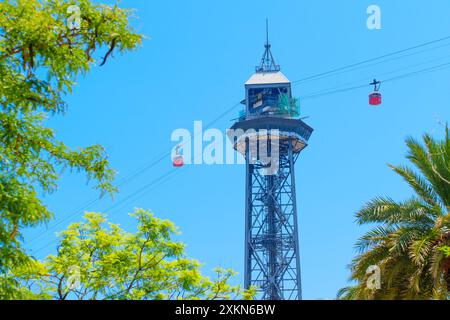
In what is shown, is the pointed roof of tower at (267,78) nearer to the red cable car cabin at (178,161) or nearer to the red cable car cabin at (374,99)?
the red cable car cabin at (178,161)

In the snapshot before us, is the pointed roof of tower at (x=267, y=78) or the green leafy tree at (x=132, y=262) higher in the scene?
the pointed roof of tower at (x=267, y=78)

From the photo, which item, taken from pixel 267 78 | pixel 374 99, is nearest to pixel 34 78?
pixel 374 99

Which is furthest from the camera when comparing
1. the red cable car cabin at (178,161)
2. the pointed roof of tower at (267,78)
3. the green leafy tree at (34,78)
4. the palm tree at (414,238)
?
the pointed roof of tower at (267,78)

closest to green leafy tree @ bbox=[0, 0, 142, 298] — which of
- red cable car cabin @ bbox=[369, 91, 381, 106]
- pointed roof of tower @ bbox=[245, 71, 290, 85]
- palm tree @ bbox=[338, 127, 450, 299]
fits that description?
palm tree @ bbox=[338, 127, 450, 299]

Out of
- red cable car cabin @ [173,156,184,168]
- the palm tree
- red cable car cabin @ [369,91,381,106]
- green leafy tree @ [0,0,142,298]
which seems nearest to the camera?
green leafy tree @ [0,0,142,298]

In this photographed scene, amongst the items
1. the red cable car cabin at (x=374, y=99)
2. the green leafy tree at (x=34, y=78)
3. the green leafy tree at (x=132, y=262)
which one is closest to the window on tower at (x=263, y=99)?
the red cable car cabin at (x=374, y=99)

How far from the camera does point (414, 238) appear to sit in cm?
2048

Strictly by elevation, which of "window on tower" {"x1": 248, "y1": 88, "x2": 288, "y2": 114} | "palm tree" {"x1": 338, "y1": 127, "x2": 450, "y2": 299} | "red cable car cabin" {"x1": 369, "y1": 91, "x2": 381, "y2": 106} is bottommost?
"palm tree" {"x1": 338, "y1": 127, "x2": 450, "y2": 299}

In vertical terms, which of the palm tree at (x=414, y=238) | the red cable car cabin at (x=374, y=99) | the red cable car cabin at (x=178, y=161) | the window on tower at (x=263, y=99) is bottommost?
the palm tree at (x=414, y=238)

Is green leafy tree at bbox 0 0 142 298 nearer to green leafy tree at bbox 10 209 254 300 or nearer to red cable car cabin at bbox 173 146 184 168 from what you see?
green leafy tree at bbox 10 209 254 300

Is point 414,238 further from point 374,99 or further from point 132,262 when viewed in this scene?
point 374,99

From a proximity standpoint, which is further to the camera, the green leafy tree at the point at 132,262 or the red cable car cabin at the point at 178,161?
the red cable car cabin at the point at 178,161

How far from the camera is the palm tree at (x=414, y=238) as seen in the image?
19766mm

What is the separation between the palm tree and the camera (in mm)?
19766
